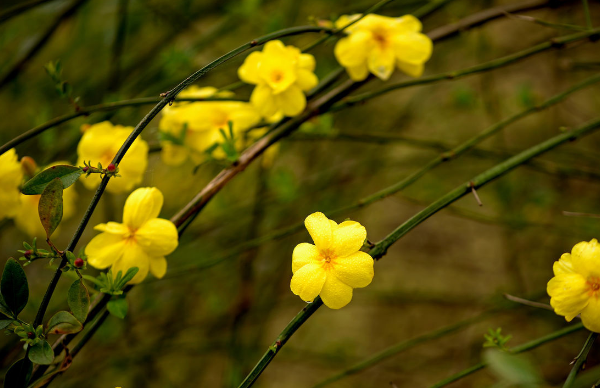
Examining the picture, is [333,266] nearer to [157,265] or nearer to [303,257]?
[303,257]

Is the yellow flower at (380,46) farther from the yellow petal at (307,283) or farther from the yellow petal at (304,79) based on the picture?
the yellow petal at (307,283)

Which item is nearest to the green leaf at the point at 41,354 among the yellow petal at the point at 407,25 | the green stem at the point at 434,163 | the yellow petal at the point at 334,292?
the yellow petal at the point at 334,292

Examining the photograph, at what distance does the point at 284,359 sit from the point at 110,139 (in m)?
1.80

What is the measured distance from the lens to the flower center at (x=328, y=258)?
0.72 m

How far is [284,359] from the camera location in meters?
2.46

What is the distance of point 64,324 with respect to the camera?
2.27 ft

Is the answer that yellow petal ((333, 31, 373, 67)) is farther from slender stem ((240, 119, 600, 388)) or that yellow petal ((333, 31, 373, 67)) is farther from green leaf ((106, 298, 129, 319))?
green leaf ((106, 298, 129, 319))

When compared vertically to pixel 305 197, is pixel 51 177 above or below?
above

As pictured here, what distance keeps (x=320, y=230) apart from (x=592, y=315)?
1.37 feet

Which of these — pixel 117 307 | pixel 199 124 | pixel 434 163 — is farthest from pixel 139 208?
pixel 434 163

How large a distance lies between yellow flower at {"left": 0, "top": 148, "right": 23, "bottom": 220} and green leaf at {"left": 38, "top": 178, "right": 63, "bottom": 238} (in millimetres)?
339

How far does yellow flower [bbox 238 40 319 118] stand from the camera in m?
0.97

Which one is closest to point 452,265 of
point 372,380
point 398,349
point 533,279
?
point 533,279

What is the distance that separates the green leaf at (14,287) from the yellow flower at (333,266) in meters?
0.39
